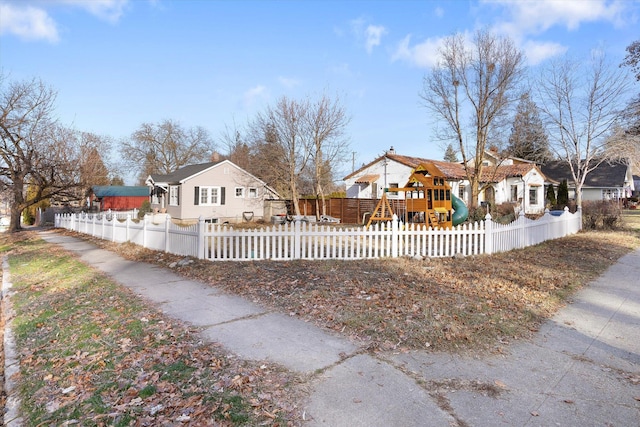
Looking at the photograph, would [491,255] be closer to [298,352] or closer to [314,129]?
[298,352]

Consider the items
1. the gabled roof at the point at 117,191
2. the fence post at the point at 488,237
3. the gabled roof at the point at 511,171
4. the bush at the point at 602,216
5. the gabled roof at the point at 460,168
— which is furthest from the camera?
the gabled roof at the point at 117,191

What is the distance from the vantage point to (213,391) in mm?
3309

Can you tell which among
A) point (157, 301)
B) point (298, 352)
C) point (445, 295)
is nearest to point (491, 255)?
point (445, 295)

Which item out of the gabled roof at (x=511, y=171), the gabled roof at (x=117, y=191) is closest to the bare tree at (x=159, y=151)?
the gabled roof at (x=117, y=191)

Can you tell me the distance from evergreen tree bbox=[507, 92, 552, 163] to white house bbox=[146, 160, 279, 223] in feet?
54.9

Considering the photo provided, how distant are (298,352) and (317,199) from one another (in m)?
21.5

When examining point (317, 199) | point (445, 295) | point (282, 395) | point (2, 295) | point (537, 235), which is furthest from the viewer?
point (317, 199)

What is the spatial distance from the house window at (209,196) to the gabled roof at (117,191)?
18652 millimetres

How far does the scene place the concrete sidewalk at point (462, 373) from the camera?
9.73 ft

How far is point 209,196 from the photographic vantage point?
1105 inches

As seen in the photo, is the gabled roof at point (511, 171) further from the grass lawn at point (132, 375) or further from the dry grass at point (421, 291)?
the grass lawn at point (132, 375)

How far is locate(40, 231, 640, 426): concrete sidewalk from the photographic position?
9.73ft

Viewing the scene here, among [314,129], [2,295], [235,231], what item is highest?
[314,129]

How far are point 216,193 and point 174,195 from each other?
3.23 meters
